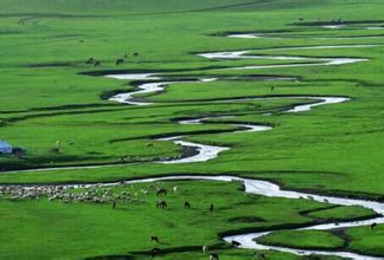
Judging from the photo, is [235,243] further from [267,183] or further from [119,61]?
[119,61]

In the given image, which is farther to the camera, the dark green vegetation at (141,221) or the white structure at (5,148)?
the white structure at (5,148)

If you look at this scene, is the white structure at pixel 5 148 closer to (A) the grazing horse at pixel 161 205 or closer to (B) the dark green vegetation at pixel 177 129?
(B) the dark green vegetation at pixel 177 129

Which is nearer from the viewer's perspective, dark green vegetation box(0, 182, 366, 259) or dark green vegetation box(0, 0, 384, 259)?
dark green vegetation box(0, 182, 366, 259)

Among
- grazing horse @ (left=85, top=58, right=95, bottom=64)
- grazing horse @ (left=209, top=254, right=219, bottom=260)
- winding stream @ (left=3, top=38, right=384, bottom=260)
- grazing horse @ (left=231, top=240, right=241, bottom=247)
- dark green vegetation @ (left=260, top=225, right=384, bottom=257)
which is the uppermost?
grazing horse @ (left=209, top=254, right=219, bottom=260)

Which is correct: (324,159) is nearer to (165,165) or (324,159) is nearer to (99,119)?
(165,165)

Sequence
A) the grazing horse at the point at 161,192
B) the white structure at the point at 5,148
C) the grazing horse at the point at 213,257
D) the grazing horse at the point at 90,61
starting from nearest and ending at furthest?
the grazing horse at the point at 213,257
the grazing horse at the point at 161,192
the white structure at the point at 5,148
the grazing horse at the point at 90,61

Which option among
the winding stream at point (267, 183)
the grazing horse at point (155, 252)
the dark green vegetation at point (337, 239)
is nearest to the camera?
the grazing horse at point (155, 252)

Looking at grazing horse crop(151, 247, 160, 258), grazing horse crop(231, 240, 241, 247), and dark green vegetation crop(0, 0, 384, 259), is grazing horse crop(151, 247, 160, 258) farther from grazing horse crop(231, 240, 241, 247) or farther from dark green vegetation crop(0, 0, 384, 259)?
grazing horse crop(231, 240, 241, 247)

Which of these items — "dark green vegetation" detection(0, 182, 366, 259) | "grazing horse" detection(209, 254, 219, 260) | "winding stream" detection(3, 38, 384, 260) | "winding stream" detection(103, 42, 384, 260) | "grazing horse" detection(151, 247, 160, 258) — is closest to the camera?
"grazing horse" detection(209, 254, 219, 260)

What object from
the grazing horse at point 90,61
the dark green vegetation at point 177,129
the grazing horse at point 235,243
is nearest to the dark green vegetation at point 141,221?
the dark green vegetation at point 177,129

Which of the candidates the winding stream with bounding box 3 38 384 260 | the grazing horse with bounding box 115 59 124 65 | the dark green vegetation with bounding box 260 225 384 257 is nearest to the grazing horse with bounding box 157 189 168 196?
the winding stream with bounding box 3 38 384 260
